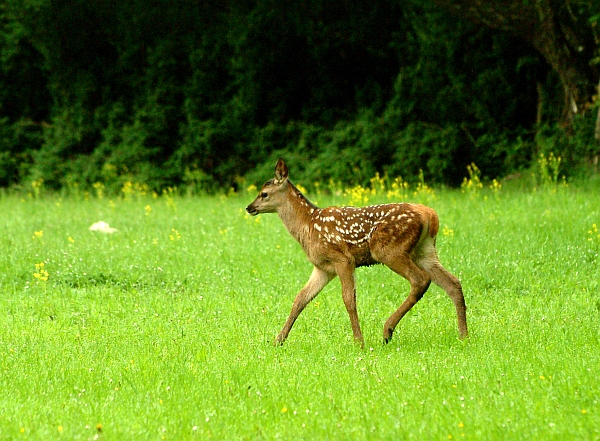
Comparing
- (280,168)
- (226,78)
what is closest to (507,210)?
(280,168)

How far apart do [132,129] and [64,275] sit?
12690 mm

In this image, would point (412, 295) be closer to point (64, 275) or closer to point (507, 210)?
point (64, 275)

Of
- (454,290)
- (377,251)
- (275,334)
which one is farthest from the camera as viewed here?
(275,334)

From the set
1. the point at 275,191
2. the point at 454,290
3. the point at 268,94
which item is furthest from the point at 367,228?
the point at 268,94

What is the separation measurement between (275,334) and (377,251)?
1158 mm

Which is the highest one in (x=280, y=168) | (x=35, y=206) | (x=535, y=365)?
(x=280, y=168)

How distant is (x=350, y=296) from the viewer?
8.39 meters

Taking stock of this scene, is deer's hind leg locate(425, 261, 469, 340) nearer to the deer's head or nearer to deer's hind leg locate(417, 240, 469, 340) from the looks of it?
deer's hind leg locate(417, 240, 469, 340)

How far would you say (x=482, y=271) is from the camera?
36.0 ft

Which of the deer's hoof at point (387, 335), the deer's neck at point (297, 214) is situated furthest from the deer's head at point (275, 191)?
the deer's hoof at point (387, 335)

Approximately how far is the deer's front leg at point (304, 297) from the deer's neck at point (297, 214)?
0.36 metres

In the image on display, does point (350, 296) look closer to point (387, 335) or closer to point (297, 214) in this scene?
point (387, 335)

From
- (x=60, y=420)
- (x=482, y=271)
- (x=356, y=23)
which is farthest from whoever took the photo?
(x=356, y=23)

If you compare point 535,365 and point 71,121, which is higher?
point 535,365
